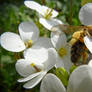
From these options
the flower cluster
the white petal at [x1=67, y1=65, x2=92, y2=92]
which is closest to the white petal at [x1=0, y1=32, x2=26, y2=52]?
the flower cluster

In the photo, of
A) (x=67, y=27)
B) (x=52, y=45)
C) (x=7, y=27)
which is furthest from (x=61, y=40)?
(x=7, y=27)

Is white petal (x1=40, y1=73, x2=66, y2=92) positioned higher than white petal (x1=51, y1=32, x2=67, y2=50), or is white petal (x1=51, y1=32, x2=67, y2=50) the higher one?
white petal (x1=51, y1=32, x2=67, y2=50)

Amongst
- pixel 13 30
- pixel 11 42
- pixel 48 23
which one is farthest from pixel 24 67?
pixel 13 30

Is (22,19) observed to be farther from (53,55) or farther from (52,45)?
(53,55)

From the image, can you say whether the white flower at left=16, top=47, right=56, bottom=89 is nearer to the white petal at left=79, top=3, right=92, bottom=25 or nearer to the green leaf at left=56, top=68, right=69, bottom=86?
the green leaf at left=56, top=68, right=69, bottom=86

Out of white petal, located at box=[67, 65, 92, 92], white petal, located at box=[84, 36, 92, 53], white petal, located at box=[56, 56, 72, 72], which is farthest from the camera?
white petal, located at box=[56, 56, 72, 72]

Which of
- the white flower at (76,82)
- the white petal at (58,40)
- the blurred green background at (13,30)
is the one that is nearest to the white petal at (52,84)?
the white flower at (76,82)

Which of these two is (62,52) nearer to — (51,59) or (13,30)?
(51,59)
